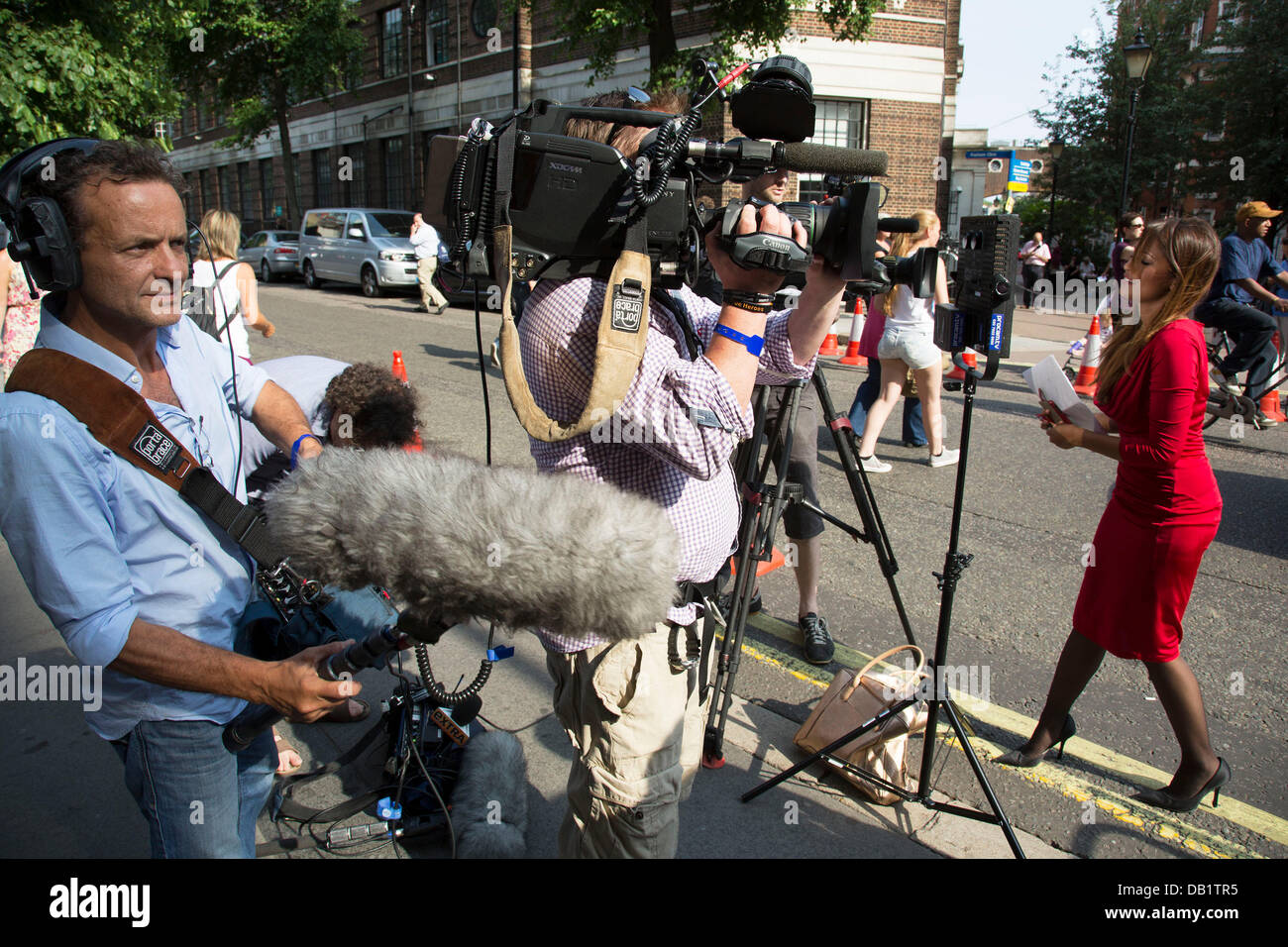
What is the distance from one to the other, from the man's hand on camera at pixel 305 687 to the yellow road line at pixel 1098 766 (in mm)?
2560

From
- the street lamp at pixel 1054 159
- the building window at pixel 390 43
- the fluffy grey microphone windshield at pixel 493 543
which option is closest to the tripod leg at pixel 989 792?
the fluffy grey microphone windshield at pixel 493 543

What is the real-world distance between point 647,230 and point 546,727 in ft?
7.48

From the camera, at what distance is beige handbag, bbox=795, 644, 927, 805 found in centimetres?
285

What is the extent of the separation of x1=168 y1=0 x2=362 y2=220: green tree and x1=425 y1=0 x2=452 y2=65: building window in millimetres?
2454

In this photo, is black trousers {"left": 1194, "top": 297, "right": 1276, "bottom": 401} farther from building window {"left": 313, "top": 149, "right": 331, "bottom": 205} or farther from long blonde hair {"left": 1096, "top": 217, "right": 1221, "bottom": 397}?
building window {"left": 313, "top": 149, "right": 331, "bottom": 205}

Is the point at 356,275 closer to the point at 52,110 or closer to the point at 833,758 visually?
the point at 52,110

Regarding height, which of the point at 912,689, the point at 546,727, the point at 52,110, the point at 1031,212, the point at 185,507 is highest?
the point at 1031,212

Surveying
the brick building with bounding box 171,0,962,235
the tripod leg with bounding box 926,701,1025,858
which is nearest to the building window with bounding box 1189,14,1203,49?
the brick building with bounding box 171,0,962,235

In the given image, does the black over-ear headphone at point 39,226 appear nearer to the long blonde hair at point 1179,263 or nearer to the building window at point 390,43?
the long blonde hair at point 1179,263

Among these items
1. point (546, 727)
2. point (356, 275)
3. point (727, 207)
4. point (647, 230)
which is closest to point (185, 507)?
point (647, 230)

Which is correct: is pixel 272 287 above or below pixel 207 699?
above

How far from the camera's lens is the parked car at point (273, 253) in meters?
23.5

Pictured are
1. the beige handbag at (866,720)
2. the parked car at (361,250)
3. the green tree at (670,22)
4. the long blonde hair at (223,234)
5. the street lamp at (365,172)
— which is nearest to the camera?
the beige handbag at (866,720)
